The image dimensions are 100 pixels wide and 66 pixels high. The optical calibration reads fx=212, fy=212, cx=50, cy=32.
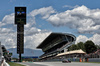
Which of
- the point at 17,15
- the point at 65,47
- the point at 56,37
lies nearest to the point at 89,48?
the point at 65,47

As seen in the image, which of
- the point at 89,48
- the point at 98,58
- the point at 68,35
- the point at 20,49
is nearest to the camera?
the point at 98,58

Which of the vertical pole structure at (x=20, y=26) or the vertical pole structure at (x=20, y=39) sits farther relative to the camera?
the vertical pole structure at (x=20, y=39)

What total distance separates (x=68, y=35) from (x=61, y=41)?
20.1 ft

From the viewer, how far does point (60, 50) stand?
429 feet

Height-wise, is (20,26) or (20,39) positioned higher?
(20,26)

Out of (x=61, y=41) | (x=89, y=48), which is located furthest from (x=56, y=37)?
(x=89, y=48)

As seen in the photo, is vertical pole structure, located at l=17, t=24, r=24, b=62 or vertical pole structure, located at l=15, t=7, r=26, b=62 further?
A: vertical pole structure, located at l=17, t=24, r=24, b=62

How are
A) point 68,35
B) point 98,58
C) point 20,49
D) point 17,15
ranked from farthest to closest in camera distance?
point 20,49 < point 17,15 < point 68,35 < point 98,58

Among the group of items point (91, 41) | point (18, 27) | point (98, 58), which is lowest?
point (98, 58)

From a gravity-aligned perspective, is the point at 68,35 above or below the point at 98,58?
above

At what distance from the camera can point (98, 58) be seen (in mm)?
58969

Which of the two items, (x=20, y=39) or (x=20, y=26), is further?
(x=20, y=39)

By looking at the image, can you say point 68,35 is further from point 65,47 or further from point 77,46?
point 77,46

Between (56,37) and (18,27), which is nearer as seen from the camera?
(56,37)
